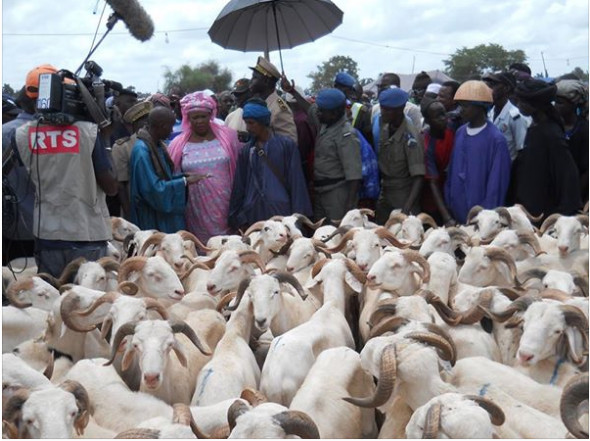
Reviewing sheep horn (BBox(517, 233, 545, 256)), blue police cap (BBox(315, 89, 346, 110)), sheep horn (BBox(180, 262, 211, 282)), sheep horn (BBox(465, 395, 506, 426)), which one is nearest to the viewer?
sheep horn (BBox(465, 395, 506, 426))

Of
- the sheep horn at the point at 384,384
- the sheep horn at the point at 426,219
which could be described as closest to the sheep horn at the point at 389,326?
the sheep horn at the point at 384,384

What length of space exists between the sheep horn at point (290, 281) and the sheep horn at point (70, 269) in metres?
1.45

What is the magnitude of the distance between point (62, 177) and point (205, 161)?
7.45 ft

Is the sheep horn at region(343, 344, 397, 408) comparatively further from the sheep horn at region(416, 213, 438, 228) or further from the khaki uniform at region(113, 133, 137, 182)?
the khaki uniform at region(113, 133, 137, 182)

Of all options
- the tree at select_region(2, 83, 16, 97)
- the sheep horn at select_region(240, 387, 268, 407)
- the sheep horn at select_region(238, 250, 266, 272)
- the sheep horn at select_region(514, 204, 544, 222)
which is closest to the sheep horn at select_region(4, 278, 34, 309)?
the sheep horn at select_region(238, 250, 266, 272)

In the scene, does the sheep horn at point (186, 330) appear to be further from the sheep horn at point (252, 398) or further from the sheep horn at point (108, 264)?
the sheep horn at point (108, 264)

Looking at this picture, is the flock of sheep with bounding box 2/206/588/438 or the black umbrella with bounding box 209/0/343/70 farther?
the black umbrella with bounding box 209/0/343/70

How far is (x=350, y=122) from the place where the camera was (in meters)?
9.00

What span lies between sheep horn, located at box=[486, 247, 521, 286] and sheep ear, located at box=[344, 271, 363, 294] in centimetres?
106

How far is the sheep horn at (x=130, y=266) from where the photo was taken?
612 centimetres

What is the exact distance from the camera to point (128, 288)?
581cm

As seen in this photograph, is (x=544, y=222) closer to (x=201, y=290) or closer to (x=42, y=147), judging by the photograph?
(x=201, y=290)

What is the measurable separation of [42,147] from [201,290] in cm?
168

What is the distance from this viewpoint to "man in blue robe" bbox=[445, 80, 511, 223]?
7.94 m
